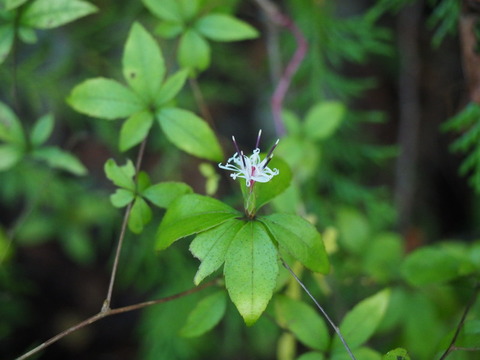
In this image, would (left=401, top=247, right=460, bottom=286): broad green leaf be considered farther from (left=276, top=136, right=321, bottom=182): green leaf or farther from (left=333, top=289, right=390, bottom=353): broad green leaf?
(left=276, top=136, right=321, bottom=182): green leaf

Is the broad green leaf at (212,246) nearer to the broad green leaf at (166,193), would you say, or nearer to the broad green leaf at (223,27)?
the broad green leaf at (166,193)

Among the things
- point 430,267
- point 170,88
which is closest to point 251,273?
point 170,88

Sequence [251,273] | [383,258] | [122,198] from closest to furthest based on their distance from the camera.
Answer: [251,273] < [122,198] < [383,258]

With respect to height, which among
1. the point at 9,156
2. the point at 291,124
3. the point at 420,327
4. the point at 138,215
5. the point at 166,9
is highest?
the point at 166,9

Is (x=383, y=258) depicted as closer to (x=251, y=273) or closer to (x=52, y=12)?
(x=251, y=273)

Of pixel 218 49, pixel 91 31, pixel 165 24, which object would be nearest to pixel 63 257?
pixel 91 31

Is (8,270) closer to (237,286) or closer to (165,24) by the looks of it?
(165,24)
